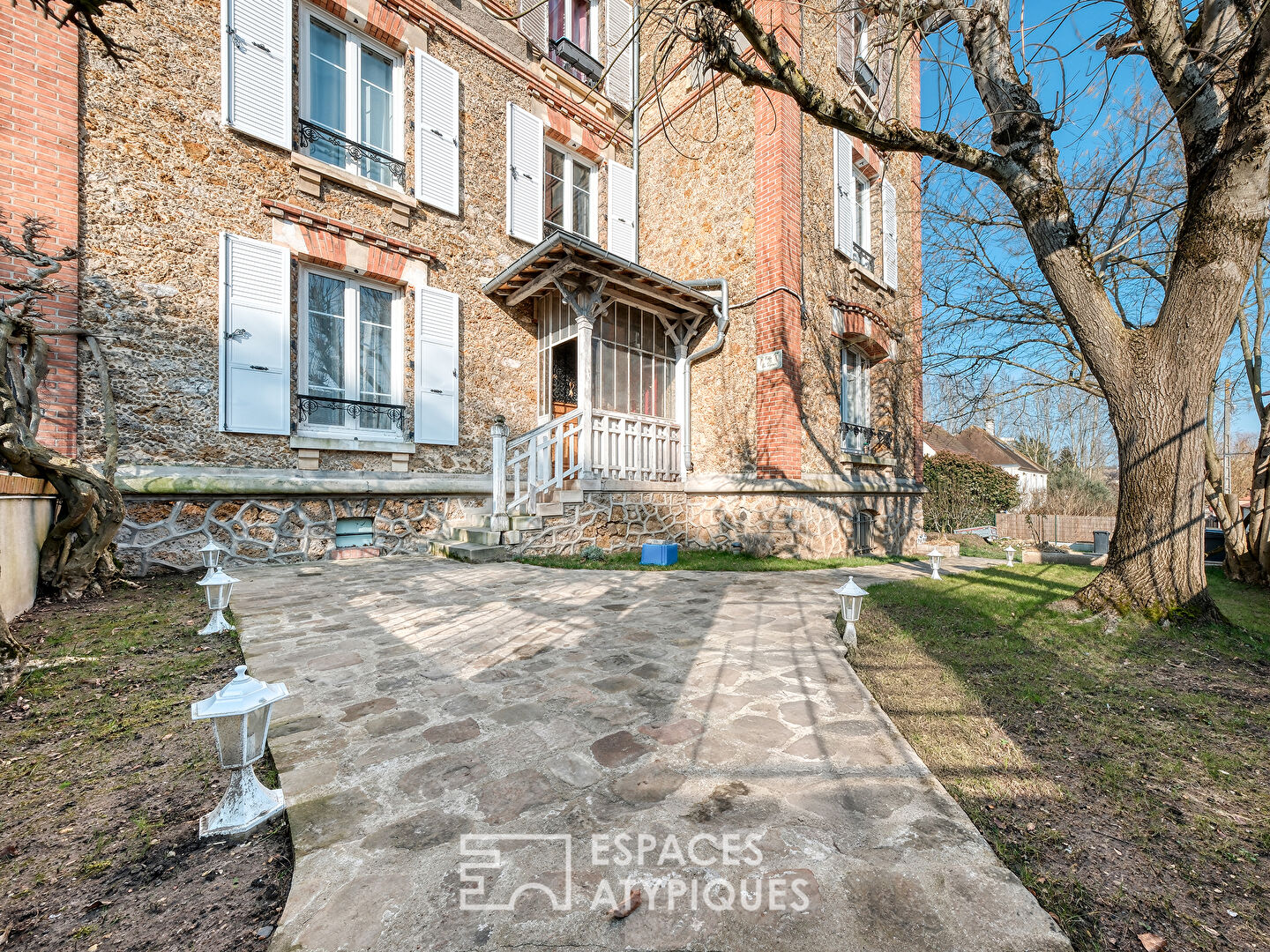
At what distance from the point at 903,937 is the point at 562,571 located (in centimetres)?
481

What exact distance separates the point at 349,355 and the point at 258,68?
3.25 m

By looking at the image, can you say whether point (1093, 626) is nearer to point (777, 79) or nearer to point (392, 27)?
point (777, 79)

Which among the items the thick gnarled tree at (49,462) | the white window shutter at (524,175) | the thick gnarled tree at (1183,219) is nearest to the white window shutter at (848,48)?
the white window shutter at (524,175)

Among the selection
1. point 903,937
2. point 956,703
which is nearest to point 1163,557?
point 956,703

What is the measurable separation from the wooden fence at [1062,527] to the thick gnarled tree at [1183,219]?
1198 centimetres

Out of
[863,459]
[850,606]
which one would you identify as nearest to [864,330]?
[863,459]

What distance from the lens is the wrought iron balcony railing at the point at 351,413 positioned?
628 cm

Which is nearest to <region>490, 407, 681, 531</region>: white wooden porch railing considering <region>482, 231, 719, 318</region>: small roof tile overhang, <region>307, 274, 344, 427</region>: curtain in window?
<region>482, 231, 719, 318</region>: small roof tile overhang

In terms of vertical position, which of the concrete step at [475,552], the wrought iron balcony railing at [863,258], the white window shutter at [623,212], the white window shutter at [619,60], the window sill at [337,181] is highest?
the white window shutter at [619,60]

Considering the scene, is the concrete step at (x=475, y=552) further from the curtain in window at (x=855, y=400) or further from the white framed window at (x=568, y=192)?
the curtain in window at (x=855, y=400)

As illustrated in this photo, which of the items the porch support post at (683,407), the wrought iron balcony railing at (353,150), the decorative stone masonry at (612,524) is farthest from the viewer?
the porch support post at (683,407)

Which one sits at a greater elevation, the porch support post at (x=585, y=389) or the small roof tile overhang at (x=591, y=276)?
the small roof tile overhang at (x=591, y=276)

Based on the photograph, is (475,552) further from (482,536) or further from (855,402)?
(855,402)

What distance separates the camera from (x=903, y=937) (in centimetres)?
113
